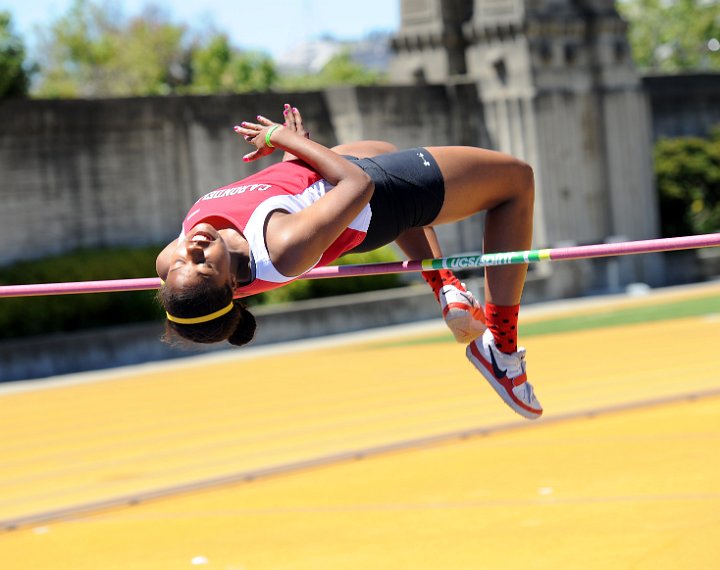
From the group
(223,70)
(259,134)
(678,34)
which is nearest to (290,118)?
(259,134)

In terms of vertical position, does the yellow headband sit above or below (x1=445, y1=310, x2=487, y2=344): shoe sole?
above

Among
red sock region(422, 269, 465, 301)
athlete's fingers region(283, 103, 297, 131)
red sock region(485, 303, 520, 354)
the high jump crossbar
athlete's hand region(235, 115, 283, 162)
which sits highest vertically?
athlete's fingers region(283, 103, 297, 131)

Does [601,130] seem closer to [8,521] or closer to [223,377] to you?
[223,377]

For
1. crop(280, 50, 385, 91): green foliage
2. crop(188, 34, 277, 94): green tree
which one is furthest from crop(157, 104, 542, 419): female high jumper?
crop(280, 50, 385, 91): green foliage

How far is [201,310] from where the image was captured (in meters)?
4.27

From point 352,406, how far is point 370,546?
4268 millimetres

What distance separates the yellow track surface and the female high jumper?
0.82 m

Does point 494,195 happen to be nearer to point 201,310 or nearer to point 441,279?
point 441,279

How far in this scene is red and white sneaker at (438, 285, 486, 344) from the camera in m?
5.00

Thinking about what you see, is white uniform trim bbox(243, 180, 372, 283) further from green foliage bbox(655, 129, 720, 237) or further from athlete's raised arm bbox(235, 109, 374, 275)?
green foliage bbox(655, 129, 720, 237)

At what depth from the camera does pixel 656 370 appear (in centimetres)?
1038

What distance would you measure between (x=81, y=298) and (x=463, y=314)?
10.3 metres

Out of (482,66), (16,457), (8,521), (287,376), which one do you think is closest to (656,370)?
(287,376)

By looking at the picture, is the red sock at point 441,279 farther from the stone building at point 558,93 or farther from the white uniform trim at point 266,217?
the stone building at point 558,93
